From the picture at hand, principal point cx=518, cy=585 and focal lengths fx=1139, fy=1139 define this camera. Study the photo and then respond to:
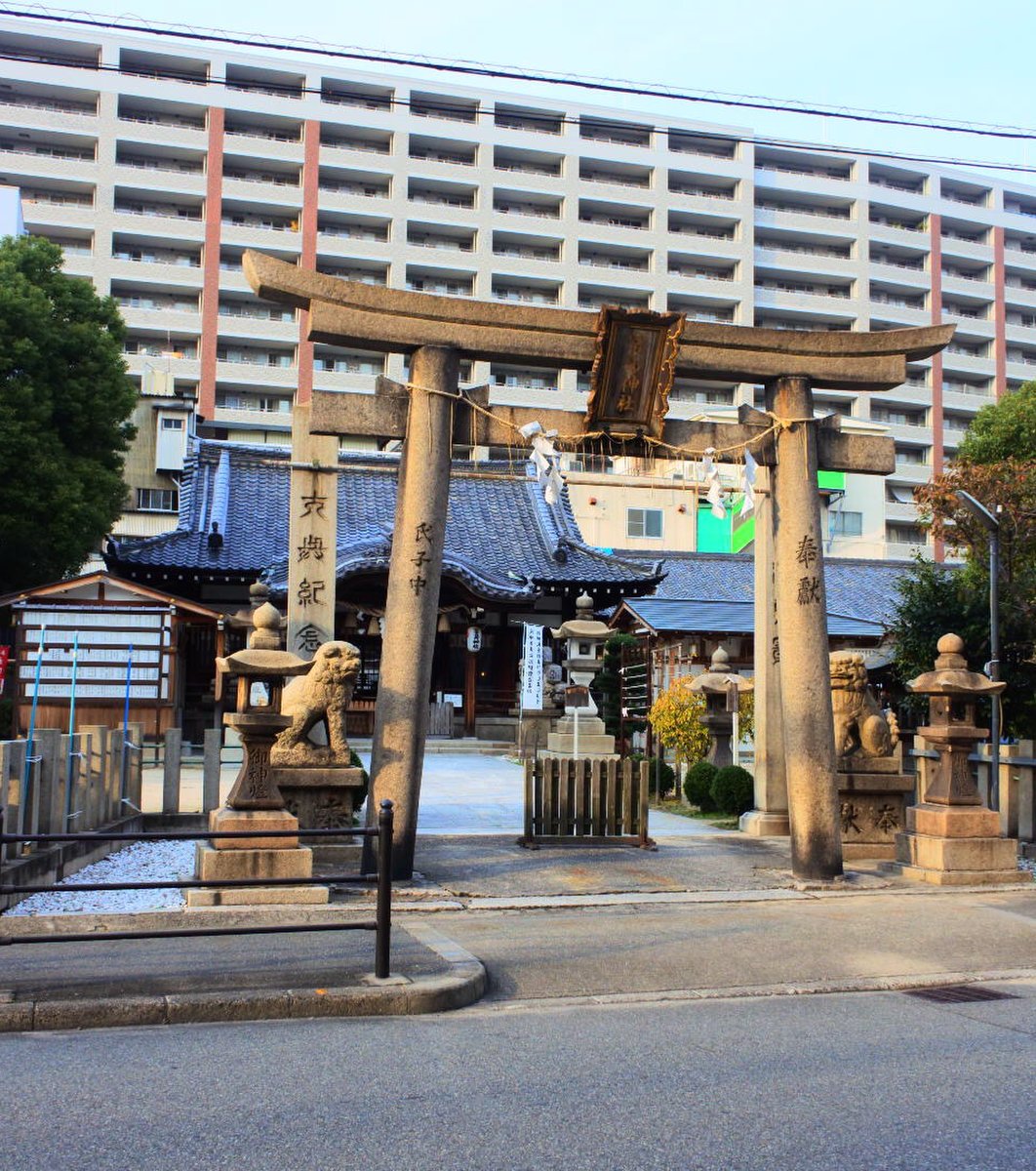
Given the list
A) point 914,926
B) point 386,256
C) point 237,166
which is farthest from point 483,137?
point 914,926

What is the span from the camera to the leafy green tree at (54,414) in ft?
87.7

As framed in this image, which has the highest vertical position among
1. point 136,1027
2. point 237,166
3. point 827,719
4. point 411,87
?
point 411,87

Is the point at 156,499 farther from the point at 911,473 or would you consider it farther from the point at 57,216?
the point at 911,473

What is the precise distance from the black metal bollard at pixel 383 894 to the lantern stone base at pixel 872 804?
23.6 ft

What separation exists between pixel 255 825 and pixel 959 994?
543 centimetres

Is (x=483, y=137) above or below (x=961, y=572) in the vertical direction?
above

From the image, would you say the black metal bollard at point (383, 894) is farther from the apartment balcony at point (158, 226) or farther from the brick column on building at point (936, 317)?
the brick column on building at point (936, 317)

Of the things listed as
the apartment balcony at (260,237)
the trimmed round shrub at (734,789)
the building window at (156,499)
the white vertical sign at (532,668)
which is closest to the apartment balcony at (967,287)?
the apartment balcony at (260,237)

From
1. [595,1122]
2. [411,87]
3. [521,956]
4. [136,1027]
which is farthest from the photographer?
[411,87]

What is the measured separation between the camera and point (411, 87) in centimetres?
5597

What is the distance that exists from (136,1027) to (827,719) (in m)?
7.08

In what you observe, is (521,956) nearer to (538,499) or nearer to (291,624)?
(291,624)

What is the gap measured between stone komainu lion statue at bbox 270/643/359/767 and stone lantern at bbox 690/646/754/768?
8244 millimetres

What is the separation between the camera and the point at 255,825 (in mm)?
9352
